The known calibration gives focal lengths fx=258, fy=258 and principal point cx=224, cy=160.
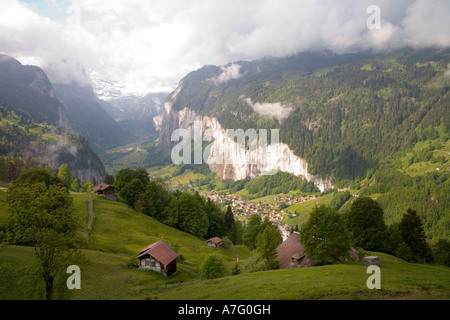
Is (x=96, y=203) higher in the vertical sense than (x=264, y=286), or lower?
higher

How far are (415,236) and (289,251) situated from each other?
3451 cm

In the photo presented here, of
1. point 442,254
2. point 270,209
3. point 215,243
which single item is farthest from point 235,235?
point 270,209

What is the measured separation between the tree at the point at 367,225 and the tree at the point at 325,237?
19724mm

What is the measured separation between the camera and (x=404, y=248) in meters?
50.7

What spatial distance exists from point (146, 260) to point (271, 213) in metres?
142

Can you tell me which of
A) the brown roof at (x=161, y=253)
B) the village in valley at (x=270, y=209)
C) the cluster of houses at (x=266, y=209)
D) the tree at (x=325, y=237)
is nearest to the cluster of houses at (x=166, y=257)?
the brown roof at (x=161, y=253)

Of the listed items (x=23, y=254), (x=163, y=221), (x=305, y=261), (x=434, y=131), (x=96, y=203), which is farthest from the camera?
(x=434, y=131)

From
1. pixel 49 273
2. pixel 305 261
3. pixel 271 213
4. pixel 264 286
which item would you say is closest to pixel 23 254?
pixel 49 273

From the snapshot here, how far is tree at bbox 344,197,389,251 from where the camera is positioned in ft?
168

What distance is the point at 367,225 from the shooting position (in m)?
52.9

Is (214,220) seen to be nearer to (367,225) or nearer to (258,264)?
(367,225)

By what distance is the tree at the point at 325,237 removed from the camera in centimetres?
3406

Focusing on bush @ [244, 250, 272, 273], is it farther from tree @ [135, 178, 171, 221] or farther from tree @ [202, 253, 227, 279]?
tree @ [135, 178, 171, 221]
